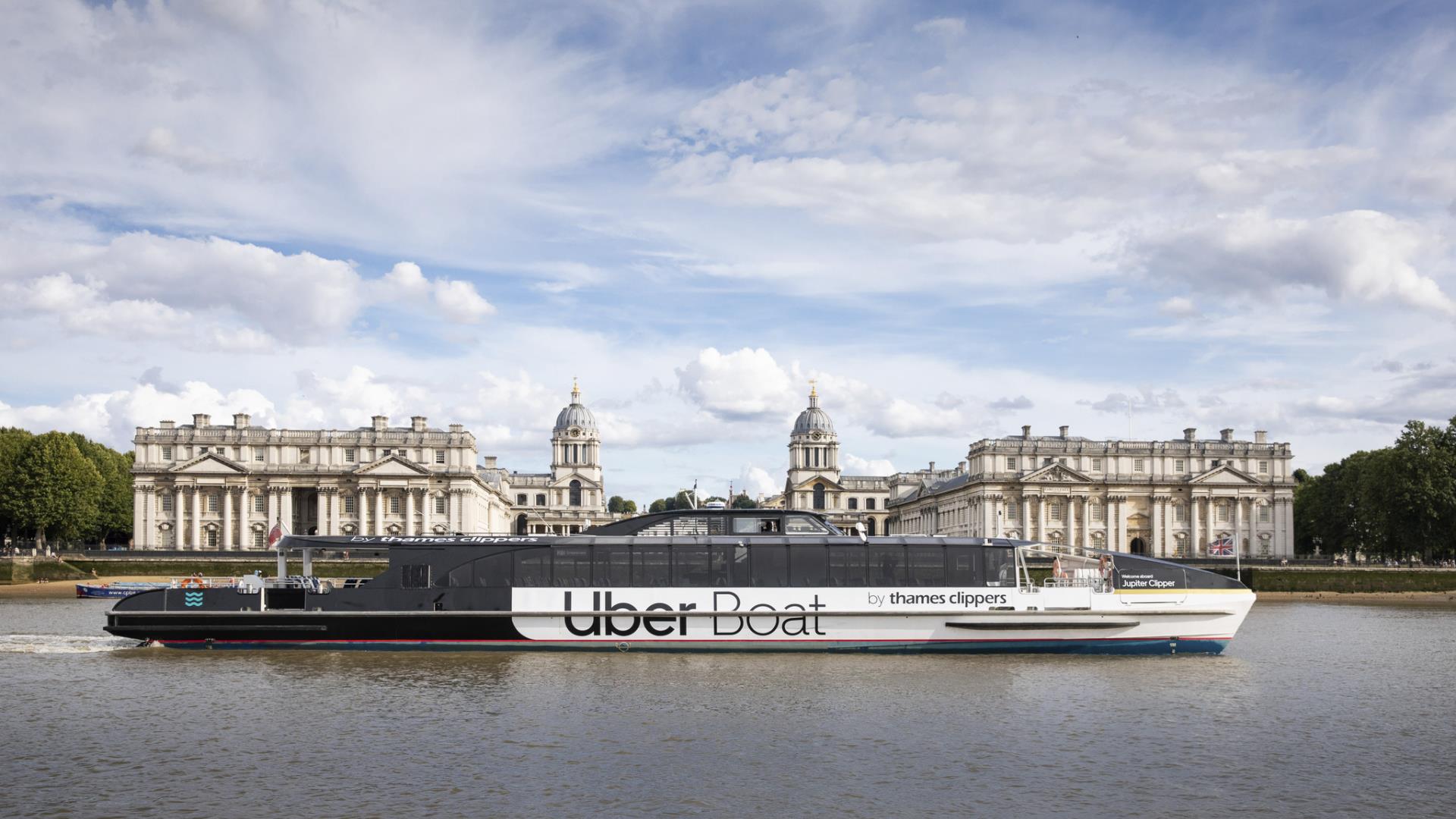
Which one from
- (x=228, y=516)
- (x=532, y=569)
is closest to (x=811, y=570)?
(x=532, y=569)

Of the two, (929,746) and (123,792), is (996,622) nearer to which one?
(929,746)

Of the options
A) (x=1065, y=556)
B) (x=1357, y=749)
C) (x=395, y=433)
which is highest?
(x=395, y=433)

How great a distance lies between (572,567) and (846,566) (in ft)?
28.2

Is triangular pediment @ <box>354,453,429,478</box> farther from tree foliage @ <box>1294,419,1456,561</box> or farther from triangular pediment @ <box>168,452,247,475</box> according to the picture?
tree foliage @ <box>1294,419,1456,561</box>

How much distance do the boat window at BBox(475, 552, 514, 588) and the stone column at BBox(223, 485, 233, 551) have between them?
3814 inches

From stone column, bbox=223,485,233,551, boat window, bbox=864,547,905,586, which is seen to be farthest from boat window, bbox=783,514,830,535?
stone column, bbox=223,485,233,551

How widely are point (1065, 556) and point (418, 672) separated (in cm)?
2048

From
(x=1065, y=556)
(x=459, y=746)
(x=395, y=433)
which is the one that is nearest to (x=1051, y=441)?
(x=395, y=433)

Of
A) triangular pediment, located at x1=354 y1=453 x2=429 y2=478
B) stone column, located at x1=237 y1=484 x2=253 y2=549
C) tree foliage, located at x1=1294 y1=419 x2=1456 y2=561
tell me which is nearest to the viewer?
tree foliage, located at x1=1294 y1=419 x2=1456 y2=561

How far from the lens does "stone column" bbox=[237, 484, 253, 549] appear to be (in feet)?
420

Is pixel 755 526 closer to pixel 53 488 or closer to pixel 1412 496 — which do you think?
pixel 1412 496

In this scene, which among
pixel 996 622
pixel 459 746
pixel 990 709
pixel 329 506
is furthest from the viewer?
pixel 329 506

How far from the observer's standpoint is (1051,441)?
137 m

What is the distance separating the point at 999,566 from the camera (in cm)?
4006
